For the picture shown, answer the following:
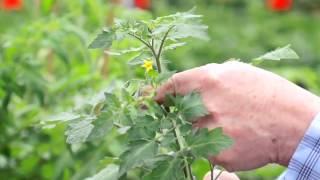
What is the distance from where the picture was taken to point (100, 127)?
1143mm

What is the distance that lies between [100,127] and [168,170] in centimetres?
10

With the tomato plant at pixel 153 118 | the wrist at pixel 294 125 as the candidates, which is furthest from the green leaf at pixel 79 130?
the wrist at pixel 294 125

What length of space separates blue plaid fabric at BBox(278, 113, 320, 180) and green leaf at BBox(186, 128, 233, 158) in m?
0.11

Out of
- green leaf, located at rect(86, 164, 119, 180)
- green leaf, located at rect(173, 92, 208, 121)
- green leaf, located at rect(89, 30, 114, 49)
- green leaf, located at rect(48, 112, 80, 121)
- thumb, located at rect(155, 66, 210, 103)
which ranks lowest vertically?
green leaf, located at rect(86, 164, 119, 180)

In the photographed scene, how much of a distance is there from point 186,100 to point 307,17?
5.13 meters

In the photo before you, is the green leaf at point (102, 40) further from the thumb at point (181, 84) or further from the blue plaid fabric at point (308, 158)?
the blue plaid fabric at point (308, 158)

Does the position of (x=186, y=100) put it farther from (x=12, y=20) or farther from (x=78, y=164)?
(x=12, y=20)

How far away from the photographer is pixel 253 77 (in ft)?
3.83

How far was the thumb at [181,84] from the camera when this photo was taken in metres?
1.17

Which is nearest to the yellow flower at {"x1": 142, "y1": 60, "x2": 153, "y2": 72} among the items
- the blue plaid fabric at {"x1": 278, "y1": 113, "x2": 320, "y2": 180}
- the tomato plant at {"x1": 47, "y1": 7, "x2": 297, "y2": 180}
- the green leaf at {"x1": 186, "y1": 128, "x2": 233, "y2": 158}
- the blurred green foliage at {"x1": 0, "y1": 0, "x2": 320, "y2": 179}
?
the tomato plant at {"x1": 47, "y1": 7, "x2": 297, "y2": 180}

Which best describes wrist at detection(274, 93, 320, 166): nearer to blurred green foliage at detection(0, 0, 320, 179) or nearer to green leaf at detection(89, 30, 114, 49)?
green leaf at detection(89, 30, 114, 49)

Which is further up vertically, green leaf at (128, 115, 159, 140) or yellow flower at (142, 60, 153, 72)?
yellow flower at (142, 60, 153, 72)

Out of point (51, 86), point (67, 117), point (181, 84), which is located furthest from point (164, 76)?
point (51, 86)

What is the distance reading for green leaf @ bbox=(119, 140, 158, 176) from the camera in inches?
44.1
